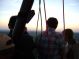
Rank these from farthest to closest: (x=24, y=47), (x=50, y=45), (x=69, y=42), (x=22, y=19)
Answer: (x=69, y=42) < (x=50, y=45) < (x=24, y=47) < (x=22, y=19)

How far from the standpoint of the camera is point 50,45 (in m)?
3.78

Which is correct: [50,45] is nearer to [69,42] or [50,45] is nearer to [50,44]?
[50,44]

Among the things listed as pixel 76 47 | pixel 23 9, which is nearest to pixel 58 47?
pixel 76 47

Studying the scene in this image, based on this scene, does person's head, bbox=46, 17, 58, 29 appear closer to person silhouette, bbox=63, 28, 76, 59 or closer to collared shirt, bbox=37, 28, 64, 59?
collared shirt, bbox=37, 28, 64, 59

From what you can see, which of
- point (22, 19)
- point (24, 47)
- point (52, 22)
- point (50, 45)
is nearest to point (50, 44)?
point (50, 45)

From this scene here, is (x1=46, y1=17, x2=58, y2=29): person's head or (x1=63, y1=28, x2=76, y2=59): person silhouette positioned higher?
(x1=46, y1=17, x2=58, y2=29): person's head

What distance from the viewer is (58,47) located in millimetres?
3779

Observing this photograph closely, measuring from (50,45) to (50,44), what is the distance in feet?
0.05

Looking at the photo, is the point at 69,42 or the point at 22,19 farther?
the point at 69,42

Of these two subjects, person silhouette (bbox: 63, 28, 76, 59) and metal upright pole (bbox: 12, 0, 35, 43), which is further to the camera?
person silhouette (bbox: 63, 28, 76, 59)

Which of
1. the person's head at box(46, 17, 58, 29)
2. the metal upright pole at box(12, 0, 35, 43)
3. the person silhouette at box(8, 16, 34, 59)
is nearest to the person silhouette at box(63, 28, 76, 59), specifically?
the person's head at box(46, 17, 58, 29)

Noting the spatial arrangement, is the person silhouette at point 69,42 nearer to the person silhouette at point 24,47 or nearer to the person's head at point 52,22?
the person's head at point 52,22

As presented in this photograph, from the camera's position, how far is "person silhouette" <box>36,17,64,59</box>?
375 cm

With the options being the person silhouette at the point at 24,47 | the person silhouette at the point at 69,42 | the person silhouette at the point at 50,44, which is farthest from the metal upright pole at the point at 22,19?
the person silhouette at the point at 69,42
